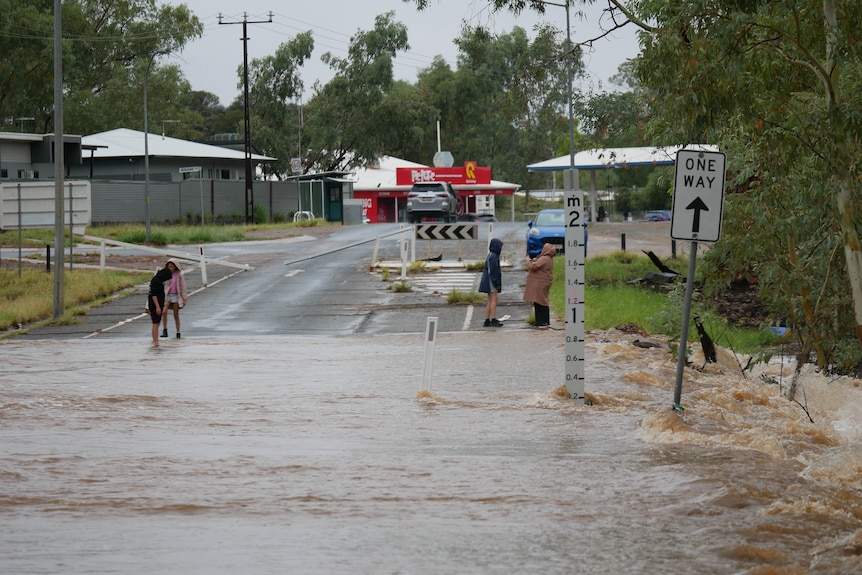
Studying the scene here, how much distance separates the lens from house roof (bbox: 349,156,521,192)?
260ft

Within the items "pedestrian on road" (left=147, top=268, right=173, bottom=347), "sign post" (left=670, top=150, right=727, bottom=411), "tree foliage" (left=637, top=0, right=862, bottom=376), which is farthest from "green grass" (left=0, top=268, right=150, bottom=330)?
"sign post" (left=670, top=150, right=727, bottom=411)

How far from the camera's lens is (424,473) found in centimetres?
1035

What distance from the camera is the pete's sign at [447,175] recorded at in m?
76.8

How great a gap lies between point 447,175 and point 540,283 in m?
54.1

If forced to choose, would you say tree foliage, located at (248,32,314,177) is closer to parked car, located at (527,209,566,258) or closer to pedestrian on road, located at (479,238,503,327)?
parked car, located at (527,209,566,258)

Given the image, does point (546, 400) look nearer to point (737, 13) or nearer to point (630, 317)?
point (737, 13)

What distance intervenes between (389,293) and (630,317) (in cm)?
803

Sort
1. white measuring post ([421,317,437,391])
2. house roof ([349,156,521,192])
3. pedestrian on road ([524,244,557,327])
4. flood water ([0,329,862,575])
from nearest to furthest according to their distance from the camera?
flood water ([0,329,862,575]) → white measuring post ([421,317,437,391]) → pedestrian on road ([524,244,557,327]) → house roof ([349,156,521,192])

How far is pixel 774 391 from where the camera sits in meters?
15.9

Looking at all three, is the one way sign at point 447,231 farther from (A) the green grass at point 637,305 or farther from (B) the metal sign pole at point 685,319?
(B) the metal sign pole at point 685,319

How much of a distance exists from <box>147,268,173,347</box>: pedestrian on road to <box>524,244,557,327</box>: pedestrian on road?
6924 millimetres

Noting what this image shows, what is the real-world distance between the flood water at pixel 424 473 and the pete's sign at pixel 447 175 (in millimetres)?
59265

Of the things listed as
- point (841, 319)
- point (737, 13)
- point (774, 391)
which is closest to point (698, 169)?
point (737, 13)

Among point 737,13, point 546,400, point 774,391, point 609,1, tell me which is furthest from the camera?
point 609,1
